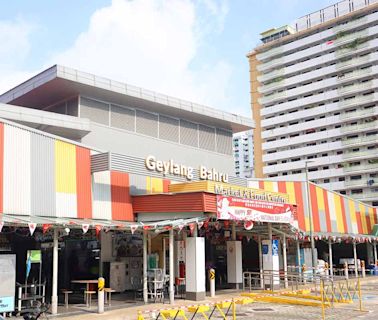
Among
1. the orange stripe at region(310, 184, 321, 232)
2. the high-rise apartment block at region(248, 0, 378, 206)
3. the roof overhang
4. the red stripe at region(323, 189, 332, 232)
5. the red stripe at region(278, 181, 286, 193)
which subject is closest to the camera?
the roof overhang

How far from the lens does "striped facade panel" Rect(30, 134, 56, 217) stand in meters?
19.0

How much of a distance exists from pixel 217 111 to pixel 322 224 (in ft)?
40.5

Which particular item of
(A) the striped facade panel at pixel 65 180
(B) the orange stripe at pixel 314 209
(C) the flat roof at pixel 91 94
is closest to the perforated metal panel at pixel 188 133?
(C) the flat roof at pixel 91 94

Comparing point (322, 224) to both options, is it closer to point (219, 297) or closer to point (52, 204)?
point (219, 297)

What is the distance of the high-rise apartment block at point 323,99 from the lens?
280 ft

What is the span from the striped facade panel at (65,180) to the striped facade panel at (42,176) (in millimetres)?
236

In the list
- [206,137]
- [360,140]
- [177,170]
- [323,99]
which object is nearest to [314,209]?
[206,137]

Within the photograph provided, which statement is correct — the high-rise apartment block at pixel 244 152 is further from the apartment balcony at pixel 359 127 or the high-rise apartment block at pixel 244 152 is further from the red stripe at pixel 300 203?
the red stripe at pixel 300 203

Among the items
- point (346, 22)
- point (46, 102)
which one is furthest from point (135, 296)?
point (346, 22)

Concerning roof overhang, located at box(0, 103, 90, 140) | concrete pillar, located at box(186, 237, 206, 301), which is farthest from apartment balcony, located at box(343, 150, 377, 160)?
concrete pillar, located at box(186, 237, 206, 301)

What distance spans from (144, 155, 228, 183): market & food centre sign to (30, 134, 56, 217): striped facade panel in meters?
5.71

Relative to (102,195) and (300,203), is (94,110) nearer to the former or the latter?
(102,195)

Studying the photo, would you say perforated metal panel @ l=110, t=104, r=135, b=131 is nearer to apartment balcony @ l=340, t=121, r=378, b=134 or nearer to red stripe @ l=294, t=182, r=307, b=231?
red stripe @ l=294, t=182, r=307, b=231

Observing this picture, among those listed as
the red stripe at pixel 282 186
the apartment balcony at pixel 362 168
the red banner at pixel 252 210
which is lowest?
the red banner at pixel 252 210
